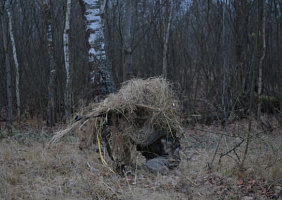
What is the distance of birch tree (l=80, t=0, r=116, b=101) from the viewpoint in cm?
741

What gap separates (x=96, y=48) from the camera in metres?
7.69

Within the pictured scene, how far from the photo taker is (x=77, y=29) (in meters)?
14.6

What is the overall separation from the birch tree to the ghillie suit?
2.02 m

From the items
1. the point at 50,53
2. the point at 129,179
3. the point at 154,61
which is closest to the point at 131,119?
the point at 129,179

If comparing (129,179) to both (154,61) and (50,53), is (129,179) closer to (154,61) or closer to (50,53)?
(50,53)

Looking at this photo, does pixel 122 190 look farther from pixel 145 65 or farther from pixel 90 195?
pixel 145 65

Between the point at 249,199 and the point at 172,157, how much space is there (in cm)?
162

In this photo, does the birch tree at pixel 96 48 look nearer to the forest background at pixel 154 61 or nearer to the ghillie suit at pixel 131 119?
the ghillie suit at pixel 131 119

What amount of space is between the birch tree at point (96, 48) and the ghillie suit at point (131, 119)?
2.02 metres

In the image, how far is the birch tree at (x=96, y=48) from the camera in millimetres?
7410

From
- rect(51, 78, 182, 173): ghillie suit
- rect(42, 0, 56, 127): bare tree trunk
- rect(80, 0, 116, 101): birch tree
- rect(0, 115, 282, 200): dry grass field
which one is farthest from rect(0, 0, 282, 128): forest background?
rect(51, 78, 182, 173): ghillie suit

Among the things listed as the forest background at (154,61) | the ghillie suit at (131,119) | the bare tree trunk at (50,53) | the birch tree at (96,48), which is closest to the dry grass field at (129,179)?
the ghillie suit at (131,119)

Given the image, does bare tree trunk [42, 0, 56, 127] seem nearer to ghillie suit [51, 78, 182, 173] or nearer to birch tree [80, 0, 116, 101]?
birch tree [80, 0, 116, 101]

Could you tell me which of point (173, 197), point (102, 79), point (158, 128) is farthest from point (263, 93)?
point (173, 197)
